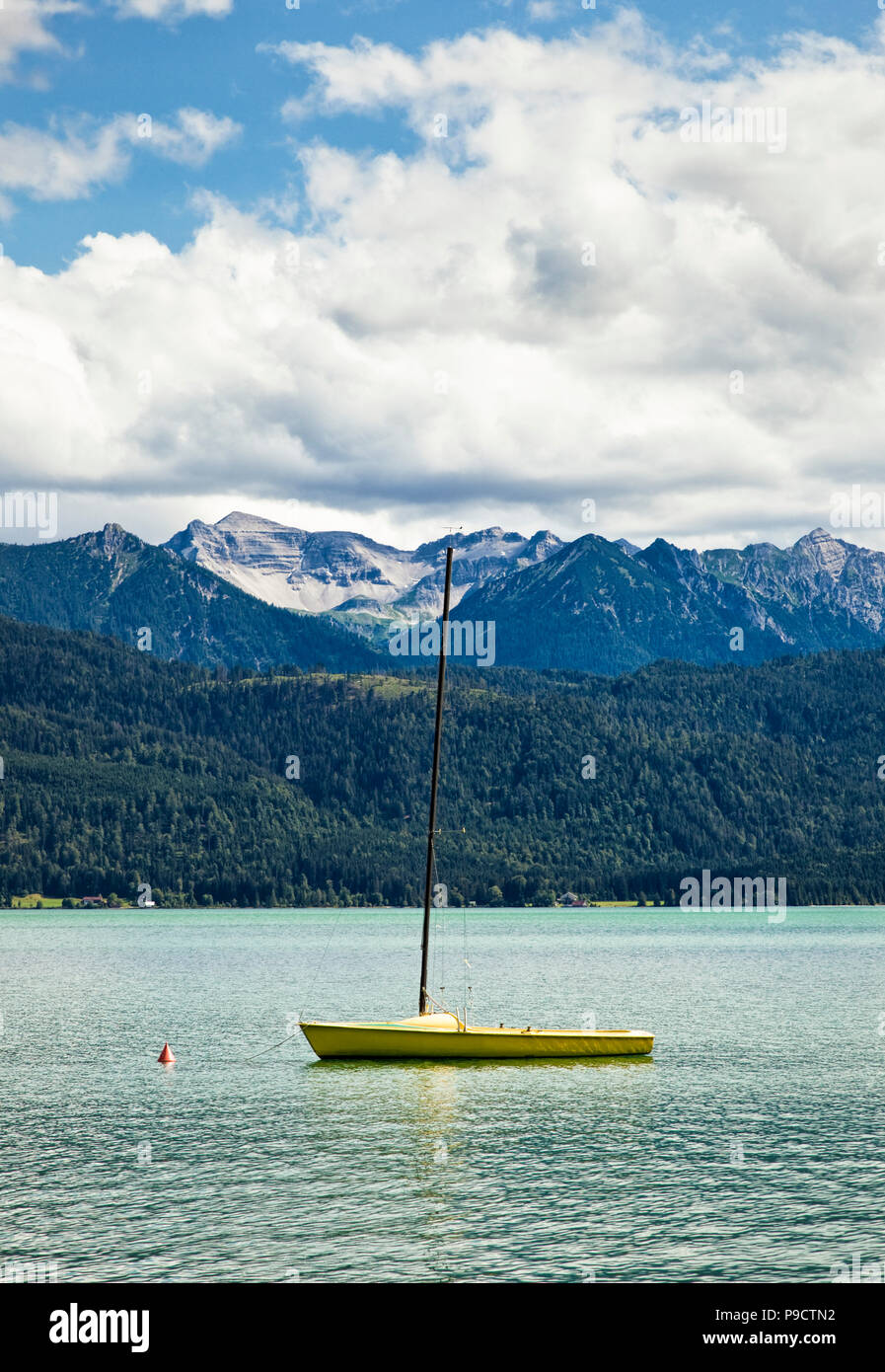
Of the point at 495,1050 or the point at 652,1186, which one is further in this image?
the point at 495,1050

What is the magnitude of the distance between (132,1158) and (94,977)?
108135mm

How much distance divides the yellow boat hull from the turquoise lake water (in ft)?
4.24

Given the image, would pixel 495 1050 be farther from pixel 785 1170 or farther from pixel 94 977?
pixel 94 977

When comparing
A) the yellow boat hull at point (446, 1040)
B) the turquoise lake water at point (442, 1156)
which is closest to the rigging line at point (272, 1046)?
the turquoise lake water at point (442, 1156)

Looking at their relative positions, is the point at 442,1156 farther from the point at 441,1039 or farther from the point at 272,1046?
the point at 272,1046

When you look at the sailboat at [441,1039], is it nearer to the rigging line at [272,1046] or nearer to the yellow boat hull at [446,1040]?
the yellow boat hull at [446,1040]

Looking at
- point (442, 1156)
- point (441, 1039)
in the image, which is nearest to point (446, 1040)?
point (441, 1039)

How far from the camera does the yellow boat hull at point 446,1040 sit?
71.6m

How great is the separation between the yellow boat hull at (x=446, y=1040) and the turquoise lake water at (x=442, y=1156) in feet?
4.24

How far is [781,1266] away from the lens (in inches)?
1500

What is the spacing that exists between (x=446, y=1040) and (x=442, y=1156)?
699 inches

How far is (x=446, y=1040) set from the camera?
71.6 metres
